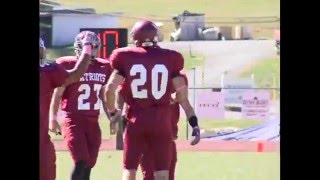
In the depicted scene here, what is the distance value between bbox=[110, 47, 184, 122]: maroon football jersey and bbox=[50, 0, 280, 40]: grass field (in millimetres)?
307

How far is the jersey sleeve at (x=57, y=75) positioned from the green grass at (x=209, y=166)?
53 cm

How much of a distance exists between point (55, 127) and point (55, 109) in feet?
0.34

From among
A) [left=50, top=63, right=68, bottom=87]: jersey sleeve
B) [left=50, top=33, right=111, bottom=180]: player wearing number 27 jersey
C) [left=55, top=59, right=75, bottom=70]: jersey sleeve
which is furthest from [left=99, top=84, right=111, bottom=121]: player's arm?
[left=50, top=63, right=68, bottom=87]: jersey sleeve

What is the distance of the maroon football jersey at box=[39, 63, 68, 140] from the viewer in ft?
16.5

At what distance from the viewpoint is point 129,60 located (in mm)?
5195

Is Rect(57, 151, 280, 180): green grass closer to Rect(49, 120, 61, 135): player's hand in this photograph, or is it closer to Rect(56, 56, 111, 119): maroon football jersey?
Rect(49, 120, 61, 135): player's hand

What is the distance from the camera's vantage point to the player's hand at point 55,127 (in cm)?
530

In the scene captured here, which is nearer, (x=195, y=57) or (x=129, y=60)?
(x=129, y=60)

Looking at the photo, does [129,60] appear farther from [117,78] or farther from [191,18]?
[191,18]

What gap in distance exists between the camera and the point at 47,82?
16.5ft
